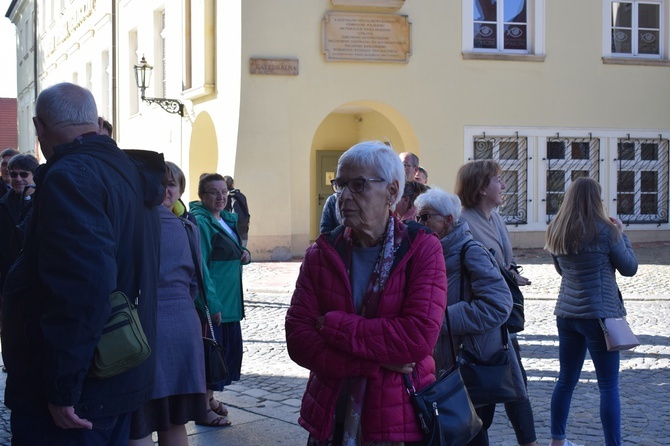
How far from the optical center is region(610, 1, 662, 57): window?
21.0m

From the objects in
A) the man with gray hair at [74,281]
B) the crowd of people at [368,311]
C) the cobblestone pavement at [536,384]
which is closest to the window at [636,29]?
the cobblestone pavement at [536,384]

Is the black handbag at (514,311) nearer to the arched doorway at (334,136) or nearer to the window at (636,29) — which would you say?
the arched doorway at (334,136)

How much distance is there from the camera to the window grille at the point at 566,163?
2064 centimetres

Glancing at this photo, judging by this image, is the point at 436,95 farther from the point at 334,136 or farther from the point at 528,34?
the point at 334,136

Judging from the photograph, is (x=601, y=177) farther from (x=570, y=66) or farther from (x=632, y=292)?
(x=632, y=292)

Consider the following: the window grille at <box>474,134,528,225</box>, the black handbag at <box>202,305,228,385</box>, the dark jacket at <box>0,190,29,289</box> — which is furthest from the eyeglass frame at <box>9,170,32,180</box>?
the window grille at <box>474,134,528,225</box>

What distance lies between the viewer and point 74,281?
3.04m

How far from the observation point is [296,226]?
1931 cm

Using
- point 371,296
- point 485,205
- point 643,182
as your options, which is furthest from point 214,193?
point 643,182

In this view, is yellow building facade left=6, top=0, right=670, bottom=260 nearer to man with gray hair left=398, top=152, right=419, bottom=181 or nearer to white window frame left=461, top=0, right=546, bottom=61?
white window frame left=461, top=0, right=546, bottom=61

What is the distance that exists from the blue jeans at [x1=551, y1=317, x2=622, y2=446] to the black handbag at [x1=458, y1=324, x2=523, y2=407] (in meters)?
1.49

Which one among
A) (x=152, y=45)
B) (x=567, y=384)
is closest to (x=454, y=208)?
(x=567, y=384)

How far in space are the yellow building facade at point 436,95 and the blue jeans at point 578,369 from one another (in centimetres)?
1341

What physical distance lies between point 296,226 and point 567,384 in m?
13.7
